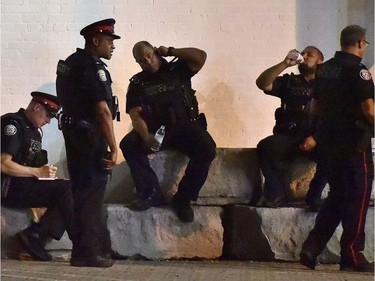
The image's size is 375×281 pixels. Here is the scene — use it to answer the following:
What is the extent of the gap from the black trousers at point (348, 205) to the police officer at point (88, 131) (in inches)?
47.1

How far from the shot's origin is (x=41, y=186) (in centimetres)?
396

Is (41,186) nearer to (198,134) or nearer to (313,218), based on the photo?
(198,134)

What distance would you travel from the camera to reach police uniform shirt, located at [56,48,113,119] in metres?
3.44

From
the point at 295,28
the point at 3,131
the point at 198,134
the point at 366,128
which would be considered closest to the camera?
the point at 366,128

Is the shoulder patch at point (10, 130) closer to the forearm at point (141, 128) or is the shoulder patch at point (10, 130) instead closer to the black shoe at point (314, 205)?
the forearm at point (141, 128)

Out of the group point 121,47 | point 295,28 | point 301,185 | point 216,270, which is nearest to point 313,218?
point 301,185

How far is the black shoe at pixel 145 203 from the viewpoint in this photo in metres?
4.24

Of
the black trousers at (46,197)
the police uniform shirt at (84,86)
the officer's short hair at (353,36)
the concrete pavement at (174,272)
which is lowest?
the concrete pavement at (174,272)

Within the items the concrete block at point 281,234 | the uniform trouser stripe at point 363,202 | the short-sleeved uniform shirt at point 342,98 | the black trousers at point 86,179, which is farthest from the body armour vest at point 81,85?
the uniform trouser stripe at point 363,202

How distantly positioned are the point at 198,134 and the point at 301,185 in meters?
0.79

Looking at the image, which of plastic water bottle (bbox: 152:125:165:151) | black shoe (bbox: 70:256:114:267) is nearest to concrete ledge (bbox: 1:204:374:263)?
plastic water bottle (bbox: 152:125:165:151)

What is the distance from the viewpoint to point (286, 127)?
13.9ft

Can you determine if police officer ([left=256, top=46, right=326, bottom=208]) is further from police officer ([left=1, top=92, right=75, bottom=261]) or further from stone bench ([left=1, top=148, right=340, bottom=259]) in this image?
police officer ([left=1, top=92, right=75, bottom=261])

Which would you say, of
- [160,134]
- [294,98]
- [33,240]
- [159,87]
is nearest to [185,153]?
[160,134]
